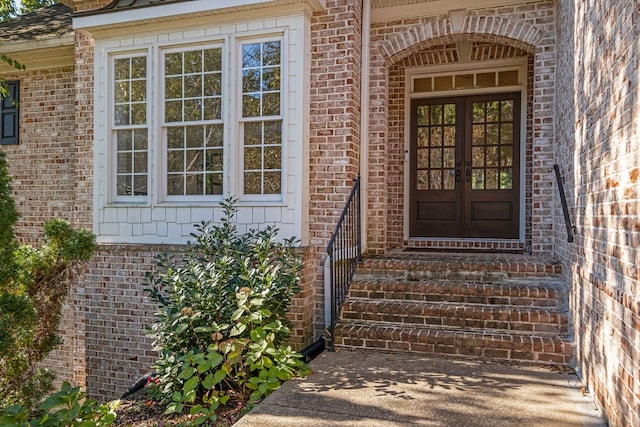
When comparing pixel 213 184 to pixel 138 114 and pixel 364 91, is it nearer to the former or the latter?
pixel 138 114

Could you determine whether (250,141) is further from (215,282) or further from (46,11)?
(46,11)

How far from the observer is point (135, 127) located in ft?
18.2

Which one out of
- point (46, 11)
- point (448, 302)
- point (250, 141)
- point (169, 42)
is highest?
point (46, 11)

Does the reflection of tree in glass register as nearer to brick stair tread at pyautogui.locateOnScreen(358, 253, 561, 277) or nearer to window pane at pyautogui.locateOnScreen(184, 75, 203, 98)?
window pane at pyautogui.locateOnScreen(184, 75, 203, 98)

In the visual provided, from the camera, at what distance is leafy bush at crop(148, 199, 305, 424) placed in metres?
3.44

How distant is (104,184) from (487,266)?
4.32 meters

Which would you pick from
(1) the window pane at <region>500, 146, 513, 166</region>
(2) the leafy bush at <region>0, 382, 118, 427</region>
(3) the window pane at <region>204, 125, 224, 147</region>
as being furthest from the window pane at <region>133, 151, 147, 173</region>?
(1) the window pane at <region>500, 146, 513, 166</region>

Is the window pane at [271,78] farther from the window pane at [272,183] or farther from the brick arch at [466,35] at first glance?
the brick arch at [466,35]

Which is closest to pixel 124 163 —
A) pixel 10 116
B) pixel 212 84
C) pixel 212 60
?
pixel 212 84

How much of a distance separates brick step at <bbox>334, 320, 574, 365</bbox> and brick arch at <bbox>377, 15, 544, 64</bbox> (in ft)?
10.1

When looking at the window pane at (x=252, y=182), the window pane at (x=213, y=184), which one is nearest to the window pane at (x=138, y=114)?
the window pane at (x=213, y=184)

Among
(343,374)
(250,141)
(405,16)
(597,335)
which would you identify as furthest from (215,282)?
(405,16)

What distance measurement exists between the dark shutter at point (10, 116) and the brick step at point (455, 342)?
18.5ft

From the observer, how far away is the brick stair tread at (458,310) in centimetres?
411
